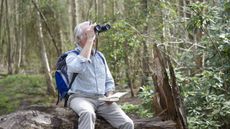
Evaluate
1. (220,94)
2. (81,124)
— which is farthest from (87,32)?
(220,94)

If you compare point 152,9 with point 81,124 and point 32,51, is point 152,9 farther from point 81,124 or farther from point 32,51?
point 32,51

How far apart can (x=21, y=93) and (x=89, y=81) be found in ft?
38.2

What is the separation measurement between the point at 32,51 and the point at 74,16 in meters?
13.4

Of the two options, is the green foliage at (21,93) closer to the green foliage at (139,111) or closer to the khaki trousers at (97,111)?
the green foliage at (139,111)

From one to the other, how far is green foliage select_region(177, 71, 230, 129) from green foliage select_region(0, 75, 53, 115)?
7.40 metres

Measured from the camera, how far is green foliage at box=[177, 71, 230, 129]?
6.17 metres

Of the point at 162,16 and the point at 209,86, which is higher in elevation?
the point at 162,16

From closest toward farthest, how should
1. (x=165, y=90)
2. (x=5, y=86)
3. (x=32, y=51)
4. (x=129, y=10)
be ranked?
(x=165, y=90) → (x=129, y=10) → (x=5, y=86) → (x=32, y=51)

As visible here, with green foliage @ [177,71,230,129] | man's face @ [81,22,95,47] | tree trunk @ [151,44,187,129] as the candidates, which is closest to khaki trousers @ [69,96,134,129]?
man's face @ [81,22,95,47]

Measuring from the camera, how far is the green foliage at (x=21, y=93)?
13.6m

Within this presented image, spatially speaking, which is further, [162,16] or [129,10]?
[129,10]

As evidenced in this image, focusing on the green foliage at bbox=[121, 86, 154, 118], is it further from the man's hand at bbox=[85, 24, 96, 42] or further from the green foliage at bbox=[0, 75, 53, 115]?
the green foliage at bbox=[0, 75, 53, 115]

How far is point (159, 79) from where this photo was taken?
16.6ft

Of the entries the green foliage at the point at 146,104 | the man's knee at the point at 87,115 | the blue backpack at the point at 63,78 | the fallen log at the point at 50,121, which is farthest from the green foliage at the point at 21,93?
the man's knee at the point at 87,115
